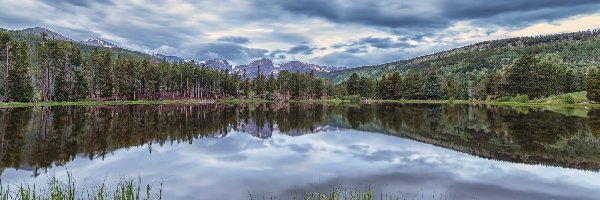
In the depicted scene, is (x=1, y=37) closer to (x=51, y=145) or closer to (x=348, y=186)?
(x=51, y=145)

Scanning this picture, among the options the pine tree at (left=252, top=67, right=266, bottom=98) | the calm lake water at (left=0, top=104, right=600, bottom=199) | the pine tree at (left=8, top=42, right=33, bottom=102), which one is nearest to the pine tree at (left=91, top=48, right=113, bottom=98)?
the pine tree at (left=8, top=42, right=33, bottom=102)

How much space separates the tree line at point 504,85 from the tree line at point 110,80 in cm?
2895

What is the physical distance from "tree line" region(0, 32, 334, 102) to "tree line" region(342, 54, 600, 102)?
28953 millimetres

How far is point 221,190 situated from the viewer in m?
14.2

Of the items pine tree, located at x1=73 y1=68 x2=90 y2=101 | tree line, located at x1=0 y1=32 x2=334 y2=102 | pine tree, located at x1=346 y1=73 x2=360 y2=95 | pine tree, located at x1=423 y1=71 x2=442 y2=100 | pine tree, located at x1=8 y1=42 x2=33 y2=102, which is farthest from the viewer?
pine tree, located at x1=346 y1=73 x2=360 y2=95

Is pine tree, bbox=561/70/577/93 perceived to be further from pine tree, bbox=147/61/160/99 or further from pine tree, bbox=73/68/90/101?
pine tree, bbox=73/68/90/101

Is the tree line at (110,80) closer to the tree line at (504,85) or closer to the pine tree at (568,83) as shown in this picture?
the tree line at (504,85)

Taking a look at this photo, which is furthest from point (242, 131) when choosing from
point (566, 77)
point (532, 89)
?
point (566, 77)

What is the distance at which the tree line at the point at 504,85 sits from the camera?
5310 inches

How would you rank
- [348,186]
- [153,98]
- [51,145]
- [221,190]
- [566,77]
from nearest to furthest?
[221,190] < [348,186] < [51,145] < [153,98] < [566,77]

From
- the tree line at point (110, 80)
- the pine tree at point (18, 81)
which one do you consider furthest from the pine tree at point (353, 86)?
the pine tree at point (18, 81)

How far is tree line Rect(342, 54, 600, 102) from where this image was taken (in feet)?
443

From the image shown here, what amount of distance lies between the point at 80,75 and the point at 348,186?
106932 mm

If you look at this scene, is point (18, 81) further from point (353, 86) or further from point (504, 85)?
point (504, 85)
